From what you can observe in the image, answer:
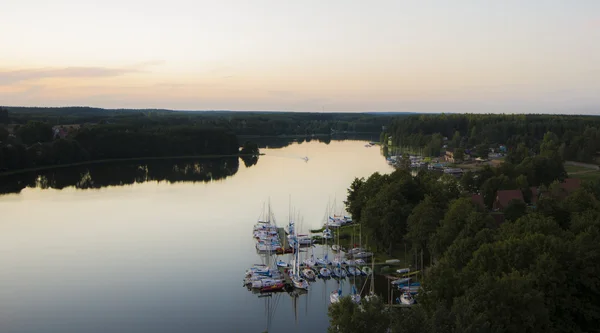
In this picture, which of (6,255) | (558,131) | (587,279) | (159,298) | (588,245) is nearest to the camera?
(587,279)

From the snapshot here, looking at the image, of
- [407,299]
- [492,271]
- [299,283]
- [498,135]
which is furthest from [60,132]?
[492,271]

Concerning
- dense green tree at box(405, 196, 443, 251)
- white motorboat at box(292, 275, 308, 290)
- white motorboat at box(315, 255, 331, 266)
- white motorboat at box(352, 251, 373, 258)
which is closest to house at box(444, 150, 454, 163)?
white motorboat at box(352, 251, 373, 258)

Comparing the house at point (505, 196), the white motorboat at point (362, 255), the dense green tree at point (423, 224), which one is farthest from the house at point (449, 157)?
the dense green tree at point (423, 224)

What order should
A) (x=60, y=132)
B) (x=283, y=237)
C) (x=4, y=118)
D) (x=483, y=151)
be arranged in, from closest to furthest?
(x=283, y=237) → (x=483, y=151) → (x=60, y=132) → (x=4, y=118)

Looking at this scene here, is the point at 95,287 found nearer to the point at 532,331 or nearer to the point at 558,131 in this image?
the point at 532,331

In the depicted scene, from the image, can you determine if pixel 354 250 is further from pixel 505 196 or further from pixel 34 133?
pixel 34 133

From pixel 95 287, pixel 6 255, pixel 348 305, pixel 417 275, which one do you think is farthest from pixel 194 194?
pixel 348 305
